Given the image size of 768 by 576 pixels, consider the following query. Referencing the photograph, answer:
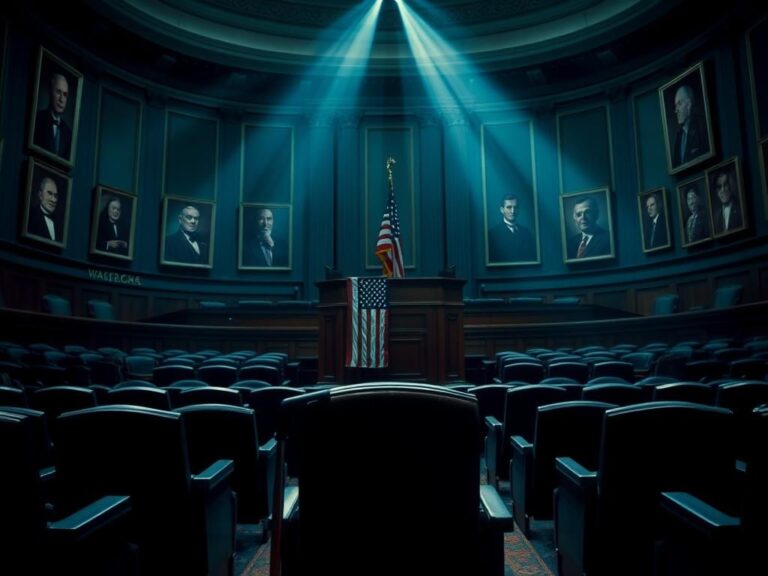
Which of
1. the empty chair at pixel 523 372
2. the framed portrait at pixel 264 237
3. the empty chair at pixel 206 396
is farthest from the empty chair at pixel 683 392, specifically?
the framed portrait at pixel 264 237

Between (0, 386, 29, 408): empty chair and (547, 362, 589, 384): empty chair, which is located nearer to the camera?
(0, 386, 29, 408): empty chair

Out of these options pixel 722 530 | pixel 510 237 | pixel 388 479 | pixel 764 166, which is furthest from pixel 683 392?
pixel 510 237

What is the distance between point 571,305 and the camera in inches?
436

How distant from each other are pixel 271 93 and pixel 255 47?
3.87ft

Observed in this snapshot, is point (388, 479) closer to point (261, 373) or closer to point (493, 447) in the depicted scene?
point (493, 447)

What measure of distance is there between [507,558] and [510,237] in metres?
12.3

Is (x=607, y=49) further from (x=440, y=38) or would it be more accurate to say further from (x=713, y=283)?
(x=713, y=283)

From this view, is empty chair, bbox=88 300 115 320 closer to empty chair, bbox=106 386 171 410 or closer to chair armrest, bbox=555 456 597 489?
empty chair, bbox=106 386 171 410

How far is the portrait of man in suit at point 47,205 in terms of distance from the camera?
10414 millimetres

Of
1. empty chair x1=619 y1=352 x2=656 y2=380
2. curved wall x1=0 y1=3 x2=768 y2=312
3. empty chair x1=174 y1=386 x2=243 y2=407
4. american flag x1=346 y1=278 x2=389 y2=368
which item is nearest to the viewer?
empty chair x1=174 y1=386 x2=243 y2=407

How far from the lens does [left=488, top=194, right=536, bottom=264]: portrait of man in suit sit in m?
14.3

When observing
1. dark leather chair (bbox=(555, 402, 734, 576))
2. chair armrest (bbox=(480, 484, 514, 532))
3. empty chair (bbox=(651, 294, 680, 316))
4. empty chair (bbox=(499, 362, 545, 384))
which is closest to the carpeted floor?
dark leather chair (bbox=(555, 402, 734, 576))

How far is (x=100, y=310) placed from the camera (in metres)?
11.5

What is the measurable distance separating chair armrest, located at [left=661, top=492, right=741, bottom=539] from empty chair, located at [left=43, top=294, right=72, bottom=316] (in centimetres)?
1100
